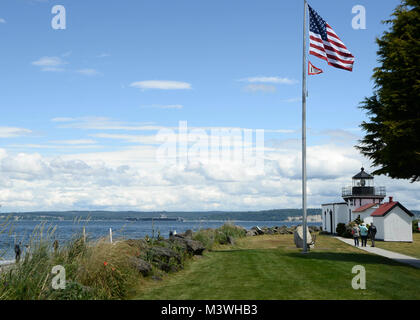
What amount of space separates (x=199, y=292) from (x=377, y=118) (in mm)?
15171

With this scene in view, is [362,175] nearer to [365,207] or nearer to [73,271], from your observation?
[365,207]

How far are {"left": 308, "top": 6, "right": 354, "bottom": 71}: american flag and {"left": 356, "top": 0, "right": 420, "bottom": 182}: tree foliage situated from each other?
1.80 metres

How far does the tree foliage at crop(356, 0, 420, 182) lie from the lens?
814 inches

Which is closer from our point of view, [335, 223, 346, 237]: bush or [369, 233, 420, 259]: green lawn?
[369, 233, 420, 259]: green lawn

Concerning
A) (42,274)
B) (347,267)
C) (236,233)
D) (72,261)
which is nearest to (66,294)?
(42,274)

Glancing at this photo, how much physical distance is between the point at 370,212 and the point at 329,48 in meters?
28.1

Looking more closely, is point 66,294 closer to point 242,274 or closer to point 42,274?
point 42,274

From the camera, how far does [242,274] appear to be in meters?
17.4

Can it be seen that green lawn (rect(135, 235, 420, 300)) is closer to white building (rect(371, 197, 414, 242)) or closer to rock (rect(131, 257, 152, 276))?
rock (rect(131, 257, 152, 276))

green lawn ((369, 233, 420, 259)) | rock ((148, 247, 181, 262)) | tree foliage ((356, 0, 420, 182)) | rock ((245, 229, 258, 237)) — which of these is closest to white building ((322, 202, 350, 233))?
rock ((245, 229, 258, 237))

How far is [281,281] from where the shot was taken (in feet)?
51.4

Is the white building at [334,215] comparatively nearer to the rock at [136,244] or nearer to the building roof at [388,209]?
the building roof at [388,209]
